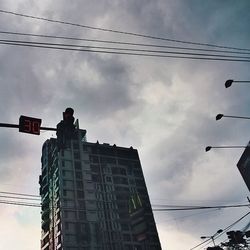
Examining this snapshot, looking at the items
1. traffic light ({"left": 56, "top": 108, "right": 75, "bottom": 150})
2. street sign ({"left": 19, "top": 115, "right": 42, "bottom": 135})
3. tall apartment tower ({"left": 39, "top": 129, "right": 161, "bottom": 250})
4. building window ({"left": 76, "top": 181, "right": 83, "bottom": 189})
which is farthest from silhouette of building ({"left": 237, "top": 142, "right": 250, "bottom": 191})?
street sign ({"left": 19, "top": 115, "right": 42, "bottom": 135})

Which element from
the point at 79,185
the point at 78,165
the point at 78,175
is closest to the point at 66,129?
the point at 79,185

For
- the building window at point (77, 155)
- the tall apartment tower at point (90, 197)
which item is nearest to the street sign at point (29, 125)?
the tall apartment tower at point (90, 197)

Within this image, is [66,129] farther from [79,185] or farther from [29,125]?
[79,185]

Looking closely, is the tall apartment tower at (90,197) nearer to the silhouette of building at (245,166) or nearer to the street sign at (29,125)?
the silhouette of building at (245,166)

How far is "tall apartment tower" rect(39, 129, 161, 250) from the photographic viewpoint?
243 feet

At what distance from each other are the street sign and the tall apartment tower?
60643 mm

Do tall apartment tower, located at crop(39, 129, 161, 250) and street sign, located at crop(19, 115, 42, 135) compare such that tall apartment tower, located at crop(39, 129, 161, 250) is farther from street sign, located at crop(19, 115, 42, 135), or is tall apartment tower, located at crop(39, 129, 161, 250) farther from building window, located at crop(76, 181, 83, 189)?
street sign, located at crop(19, 115, 42, 135)

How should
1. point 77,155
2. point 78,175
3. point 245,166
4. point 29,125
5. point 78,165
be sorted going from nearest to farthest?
1. point 29,125
2. point 245,166
3. point 78,175
4. point 78,165
5. point 77,155

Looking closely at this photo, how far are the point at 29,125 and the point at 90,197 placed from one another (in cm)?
7615

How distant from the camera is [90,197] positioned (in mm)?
81812

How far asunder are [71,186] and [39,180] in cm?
2192

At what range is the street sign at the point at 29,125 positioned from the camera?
871 cm

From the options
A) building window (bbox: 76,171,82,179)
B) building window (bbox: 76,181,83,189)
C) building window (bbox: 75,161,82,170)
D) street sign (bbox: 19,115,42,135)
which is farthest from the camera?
building window (bbox: 75,161,82,170)

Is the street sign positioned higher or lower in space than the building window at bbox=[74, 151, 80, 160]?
lower
